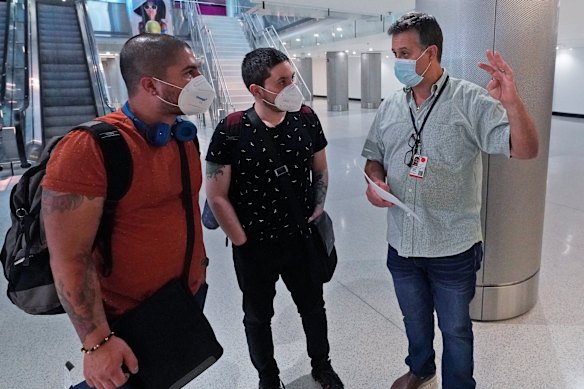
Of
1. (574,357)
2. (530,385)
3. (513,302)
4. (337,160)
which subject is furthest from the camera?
(337,160)

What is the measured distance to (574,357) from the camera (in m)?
2.38

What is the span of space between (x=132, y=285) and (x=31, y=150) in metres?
7.11

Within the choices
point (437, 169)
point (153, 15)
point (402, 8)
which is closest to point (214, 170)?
point (437, 169)

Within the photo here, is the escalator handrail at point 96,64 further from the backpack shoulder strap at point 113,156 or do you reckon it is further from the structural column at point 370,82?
the structural column at point 370,82

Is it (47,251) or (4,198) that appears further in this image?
(4,198)

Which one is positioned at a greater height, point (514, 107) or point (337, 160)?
point (514, 107)

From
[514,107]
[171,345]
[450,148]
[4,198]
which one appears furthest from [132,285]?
[4,198]

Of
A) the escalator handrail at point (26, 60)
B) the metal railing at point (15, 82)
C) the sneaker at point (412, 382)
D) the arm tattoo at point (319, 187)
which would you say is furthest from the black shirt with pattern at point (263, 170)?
the escalator handrail at point (26, 60)

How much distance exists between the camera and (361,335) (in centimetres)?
268

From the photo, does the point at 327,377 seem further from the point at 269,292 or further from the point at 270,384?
the point at 269,292

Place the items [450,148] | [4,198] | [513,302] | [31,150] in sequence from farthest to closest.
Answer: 1. [31,150]
2. [4,198]
3. [513,302]
4. [450,148]

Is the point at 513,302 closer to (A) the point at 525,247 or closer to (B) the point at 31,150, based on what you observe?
(A) the point at 525,247

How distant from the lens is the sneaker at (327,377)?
2.16 m

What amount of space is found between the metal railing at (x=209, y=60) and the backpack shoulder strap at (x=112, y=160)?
925 cm
